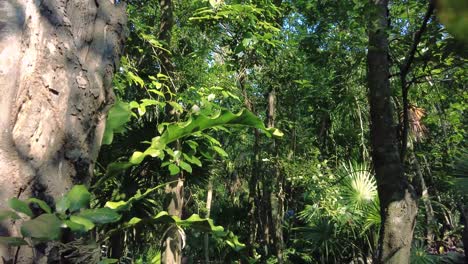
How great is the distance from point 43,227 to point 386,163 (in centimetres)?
326

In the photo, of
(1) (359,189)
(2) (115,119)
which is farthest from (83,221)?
(1) (359,189)

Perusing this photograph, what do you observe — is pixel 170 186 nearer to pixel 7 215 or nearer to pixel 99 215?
pixel 99 215

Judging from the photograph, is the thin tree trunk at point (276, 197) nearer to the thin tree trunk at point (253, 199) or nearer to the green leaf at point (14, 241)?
the thin tree trunk at point (253, 199)

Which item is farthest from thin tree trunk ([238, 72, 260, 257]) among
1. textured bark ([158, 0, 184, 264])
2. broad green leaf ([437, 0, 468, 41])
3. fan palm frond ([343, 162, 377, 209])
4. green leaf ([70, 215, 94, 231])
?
broad green leaf ([437, 0, 468, 41])

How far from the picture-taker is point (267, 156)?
10945 millimetres

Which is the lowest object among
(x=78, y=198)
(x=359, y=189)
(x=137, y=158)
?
(x=78, y=198)

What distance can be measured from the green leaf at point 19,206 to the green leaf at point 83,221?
0.34ft

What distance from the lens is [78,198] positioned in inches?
47.6

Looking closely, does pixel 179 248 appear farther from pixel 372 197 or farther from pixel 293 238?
pixel 293 238

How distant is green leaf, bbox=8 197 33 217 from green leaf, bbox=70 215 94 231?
0.10m

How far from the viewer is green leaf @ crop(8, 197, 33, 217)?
3.53 ft

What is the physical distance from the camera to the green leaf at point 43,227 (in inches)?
41.2

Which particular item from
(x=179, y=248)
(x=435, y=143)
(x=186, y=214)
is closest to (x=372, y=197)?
(x=435, y=143)

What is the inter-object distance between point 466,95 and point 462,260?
251 centimetres
